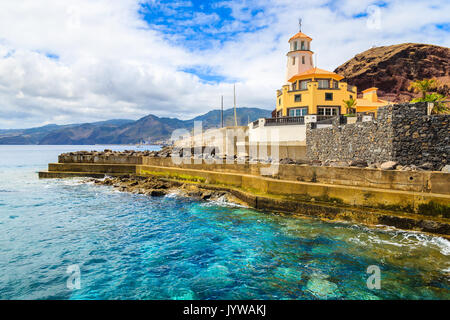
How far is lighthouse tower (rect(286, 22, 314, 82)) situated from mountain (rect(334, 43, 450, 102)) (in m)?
26.3

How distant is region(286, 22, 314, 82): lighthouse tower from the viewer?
37.6 metres

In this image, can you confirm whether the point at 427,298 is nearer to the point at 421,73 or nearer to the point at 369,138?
the point at 369,138

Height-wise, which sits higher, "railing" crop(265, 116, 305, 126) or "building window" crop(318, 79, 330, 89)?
"building window" crop(318, 79, 330, 89)

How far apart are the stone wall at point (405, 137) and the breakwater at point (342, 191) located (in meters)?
3.59

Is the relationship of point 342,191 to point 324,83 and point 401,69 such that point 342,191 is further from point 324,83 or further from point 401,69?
point 401,69

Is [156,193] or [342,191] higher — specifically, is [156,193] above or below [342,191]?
below

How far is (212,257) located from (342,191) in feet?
20.6

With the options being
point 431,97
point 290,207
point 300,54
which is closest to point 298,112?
point 300,54

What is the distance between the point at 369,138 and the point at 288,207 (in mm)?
7033

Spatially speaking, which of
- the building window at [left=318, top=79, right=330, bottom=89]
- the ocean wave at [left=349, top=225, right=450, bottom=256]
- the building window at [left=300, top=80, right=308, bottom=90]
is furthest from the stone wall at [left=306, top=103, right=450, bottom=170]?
the building window at [left=300, top=80, right=308, bottom=90]

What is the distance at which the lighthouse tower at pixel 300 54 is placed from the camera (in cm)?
3756

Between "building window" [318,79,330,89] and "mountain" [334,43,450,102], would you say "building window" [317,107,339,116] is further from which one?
"mountain" [334,43,450,102]

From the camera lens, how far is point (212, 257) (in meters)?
7.35
